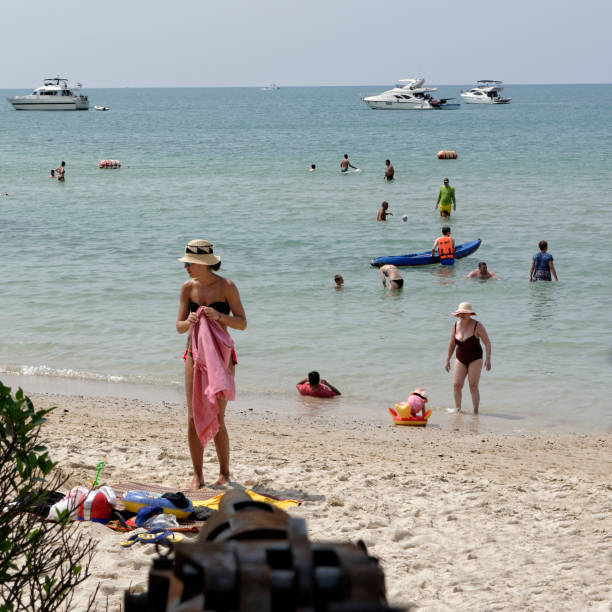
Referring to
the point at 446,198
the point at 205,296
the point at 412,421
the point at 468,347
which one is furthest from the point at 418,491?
the point at 446,198

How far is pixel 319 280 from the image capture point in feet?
64.1

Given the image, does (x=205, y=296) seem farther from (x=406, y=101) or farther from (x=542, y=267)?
(x=406, y=101)

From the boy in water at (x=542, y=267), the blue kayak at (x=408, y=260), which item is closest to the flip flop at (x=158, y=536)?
the boy in water at (x=542, y=267)

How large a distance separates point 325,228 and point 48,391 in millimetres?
15513

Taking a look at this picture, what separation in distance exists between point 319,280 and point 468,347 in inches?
350

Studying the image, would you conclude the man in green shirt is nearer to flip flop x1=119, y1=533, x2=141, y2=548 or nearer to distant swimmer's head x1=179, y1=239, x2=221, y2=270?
distant swimmer's head x1=179, y1=239, x2=221, y2=270

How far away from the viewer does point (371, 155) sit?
2031 inches

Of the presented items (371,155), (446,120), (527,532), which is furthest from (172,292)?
(446,120)

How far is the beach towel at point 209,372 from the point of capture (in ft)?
21.1

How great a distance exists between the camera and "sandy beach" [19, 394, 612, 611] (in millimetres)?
5258

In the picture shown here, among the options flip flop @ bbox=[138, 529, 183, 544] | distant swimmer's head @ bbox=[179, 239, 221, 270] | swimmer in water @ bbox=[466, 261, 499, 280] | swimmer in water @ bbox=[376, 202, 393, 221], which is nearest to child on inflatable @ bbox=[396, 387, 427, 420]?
distant swimmer's head @ bbox=[179, 239, 221, 270]

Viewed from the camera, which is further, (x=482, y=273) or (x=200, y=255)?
(x=482, y=273)

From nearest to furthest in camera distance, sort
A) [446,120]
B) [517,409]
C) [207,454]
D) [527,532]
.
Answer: [527,532]
[207,454]
[517,409]
[446,120]

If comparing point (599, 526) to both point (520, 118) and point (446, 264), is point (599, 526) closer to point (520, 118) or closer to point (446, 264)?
point (446, 264)
